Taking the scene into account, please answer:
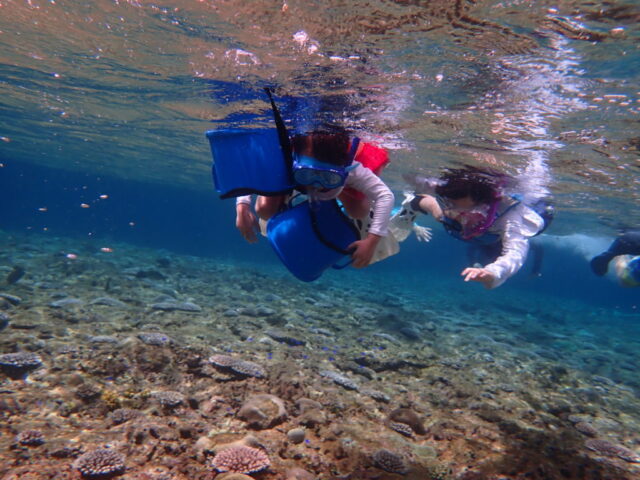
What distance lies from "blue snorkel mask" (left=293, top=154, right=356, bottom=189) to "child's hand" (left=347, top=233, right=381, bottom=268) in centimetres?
69

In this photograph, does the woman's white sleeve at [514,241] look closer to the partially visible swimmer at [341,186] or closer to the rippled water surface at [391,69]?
the partially visible swimmer at [341,186]

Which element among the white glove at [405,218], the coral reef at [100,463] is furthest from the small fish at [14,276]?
the white glove at [405,218]

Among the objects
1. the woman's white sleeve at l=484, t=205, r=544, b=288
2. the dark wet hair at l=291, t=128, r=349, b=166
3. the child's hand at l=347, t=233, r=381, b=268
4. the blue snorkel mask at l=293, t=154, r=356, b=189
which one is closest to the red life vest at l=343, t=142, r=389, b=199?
the dark wet hair at l=291, t=128, r=349, b=166

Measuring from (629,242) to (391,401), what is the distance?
999cm

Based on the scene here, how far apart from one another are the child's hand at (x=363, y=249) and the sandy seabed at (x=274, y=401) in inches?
95.7

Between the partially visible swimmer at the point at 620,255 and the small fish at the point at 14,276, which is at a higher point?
the partially visible swimmer at the point at 620,255

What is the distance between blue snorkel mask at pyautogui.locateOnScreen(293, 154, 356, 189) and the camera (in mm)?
3777

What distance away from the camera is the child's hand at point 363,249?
3.93 meters

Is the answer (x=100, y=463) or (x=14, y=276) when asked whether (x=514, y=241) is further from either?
(x=14, y=276)

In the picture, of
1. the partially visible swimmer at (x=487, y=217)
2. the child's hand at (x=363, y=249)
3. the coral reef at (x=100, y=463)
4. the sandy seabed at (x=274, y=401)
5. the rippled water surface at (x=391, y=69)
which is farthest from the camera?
the partially visible swimmer at (x=487, y=217)

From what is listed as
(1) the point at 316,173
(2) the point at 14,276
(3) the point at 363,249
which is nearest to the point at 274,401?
(3) the point at 363,249

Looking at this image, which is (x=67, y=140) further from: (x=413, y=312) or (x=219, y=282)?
(x=413, y=312)

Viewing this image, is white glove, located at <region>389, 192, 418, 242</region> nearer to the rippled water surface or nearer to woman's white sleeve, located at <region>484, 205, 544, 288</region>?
woman's white sleeve, located at <region>484, 205, 544, 288</region>

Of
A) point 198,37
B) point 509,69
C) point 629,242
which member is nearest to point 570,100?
point 509,69
